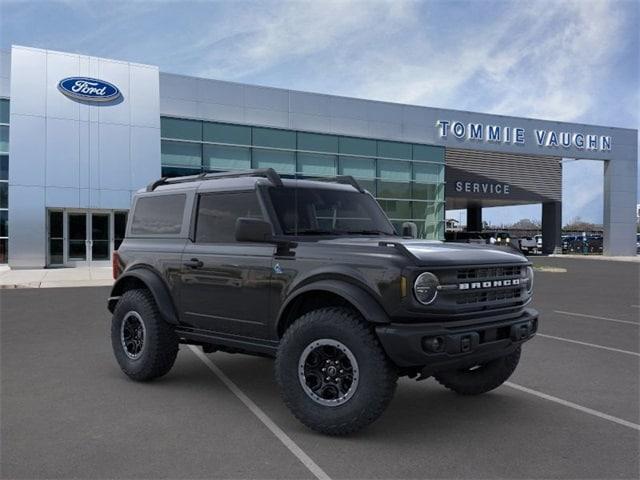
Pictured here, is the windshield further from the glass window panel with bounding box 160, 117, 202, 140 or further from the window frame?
the glass window panel with bounding box 160, 117, 202, 140

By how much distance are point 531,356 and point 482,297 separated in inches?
125

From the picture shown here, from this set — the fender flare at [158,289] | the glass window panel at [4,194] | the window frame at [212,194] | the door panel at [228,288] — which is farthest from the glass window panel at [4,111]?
the door panel at [228,288]

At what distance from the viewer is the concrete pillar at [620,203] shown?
40.6 metres

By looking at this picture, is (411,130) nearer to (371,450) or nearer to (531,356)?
(531,356)

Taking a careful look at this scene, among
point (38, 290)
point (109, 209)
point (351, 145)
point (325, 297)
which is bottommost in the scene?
point (38, 290)

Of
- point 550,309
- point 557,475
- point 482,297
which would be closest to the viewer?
point 557,475

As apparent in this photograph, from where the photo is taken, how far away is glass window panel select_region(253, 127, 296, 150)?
89.7ft

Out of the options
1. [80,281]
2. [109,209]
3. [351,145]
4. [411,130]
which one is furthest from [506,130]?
[80,281]

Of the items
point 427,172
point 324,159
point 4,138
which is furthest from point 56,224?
point 427,172

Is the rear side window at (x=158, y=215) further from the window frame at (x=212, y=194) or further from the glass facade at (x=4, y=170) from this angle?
the glass facade at (x=4, y=170)

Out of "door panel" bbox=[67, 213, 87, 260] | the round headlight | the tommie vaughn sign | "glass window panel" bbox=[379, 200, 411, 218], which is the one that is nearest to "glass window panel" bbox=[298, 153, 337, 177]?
"glass window panel" bbox=[379, 200, 411, 218]

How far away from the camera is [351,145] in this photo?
1165 inches

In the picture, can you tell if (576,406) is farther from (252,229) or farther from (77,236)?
(77,236)

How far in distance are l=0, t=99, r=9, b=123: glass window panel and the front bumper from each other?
23131mm
